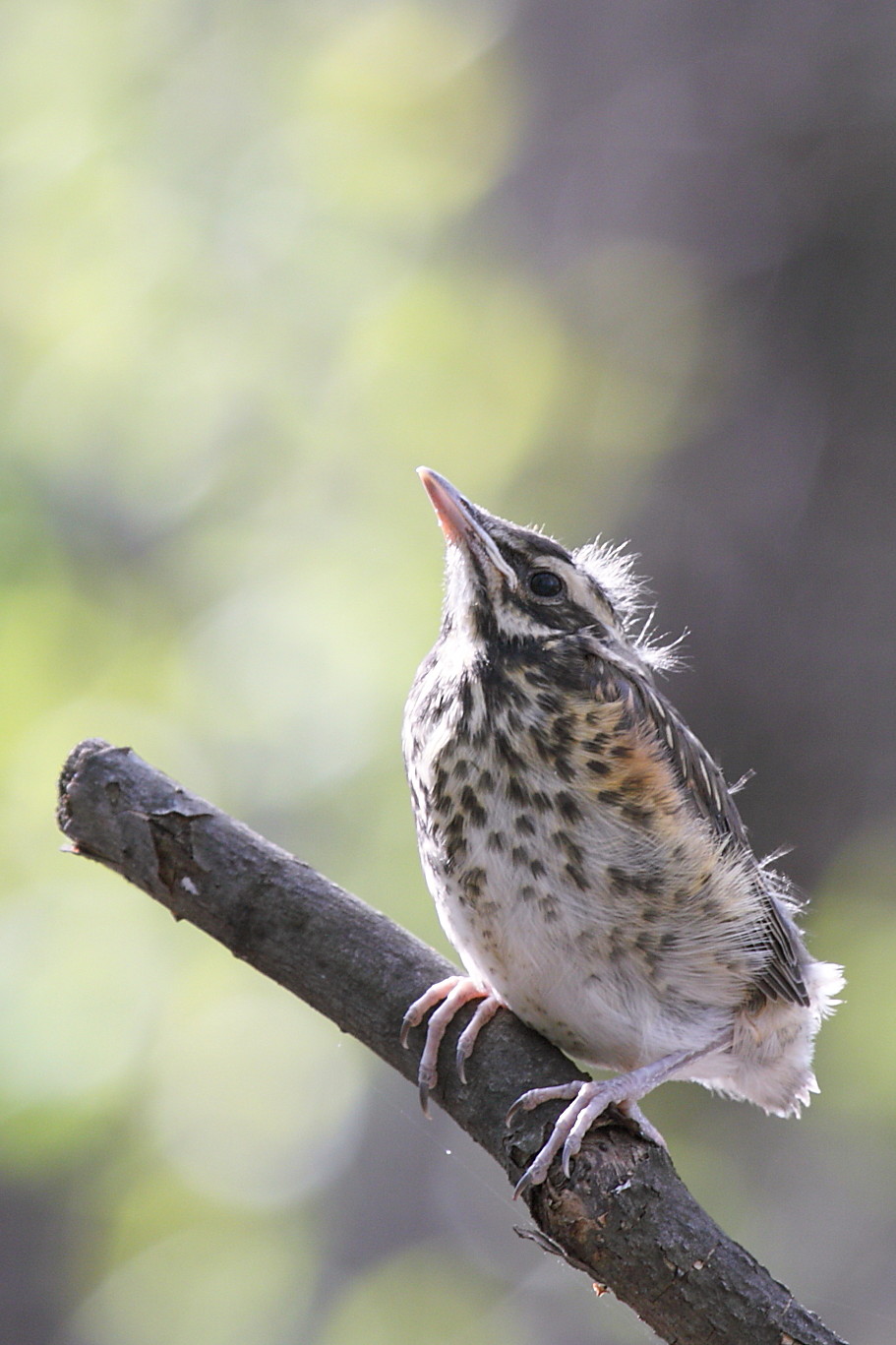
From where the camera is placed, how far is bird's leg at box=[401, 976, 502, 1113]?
75.7 inches

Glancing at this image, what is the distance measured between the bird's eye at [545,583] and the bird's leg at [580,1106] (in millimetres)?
763

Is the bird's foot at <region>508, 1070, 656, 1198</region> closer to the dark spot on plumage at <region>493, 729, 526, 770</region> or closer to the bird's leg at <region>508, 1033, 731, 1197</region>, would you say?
the bird's leg at <region>508, 1033, 731, 1197</region>

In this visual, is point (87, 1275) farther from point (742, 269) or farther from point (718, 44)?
point (718, 44)

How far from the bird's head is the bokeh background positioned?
955mm

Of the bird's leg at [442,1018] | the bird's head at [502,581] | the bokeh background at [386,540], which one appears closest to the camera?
the bird's leg at [442,1018]

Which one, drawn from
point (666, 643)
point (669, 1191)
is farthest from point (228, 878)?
point (666, 643)

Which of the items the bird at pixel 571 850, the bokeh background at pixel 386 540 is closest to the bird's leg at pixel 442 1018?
the bird at pixel 571 850

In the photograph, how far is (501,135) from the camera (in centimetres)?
414

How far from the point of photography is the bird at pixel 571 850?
6.46ft

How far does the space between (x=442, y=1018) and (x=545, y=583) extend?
28.3 inches

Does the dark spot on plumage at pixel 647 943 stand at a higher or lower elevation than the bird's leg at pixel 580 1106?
higher

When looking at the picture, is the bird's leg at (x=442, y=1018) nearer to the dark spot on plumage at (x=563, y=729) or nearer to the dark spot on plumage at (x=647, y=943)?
the dark spot on plumage at (x=647, y=943)

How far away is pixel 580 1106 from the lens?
1746 millimetres

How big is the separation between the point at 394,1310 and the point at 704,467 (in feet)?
7.75
